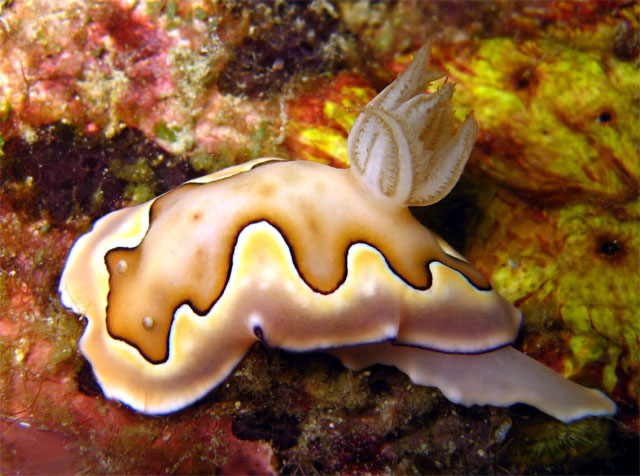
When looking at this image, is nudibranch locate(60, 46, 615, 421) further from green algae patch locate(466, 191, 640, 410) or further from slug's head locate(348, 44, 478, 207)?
green algae patch locate(466, 191, 640, 410)

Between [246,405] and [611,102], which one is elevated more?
[611,102]

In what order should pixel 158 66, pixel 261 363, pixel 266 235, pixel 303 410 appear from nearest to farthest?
pixel 266 235
pixel 261 363
pixel 303 410
pixel 158 66

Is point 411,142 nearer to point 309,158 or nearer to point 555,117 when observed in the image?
point 309,158

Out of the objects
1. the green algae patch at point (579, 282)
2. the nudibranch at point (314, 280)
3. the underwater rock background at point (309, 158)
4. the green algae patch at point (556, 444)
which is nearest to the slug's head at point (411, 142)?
the nudibranch at point (314, 280)

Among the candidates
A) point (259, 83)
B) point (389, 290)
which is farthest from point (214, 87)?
point (389, 290)

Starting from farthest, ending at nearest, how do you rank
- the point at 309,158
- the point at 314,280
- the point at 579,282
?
the point at 309,158, the point at 579,282, the point at 314,280

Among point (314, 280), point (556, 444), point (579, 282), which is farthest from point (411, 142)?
point (556, 444)

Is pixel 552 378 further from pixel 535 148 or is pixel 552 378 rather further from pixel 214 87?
pixel 214 87
